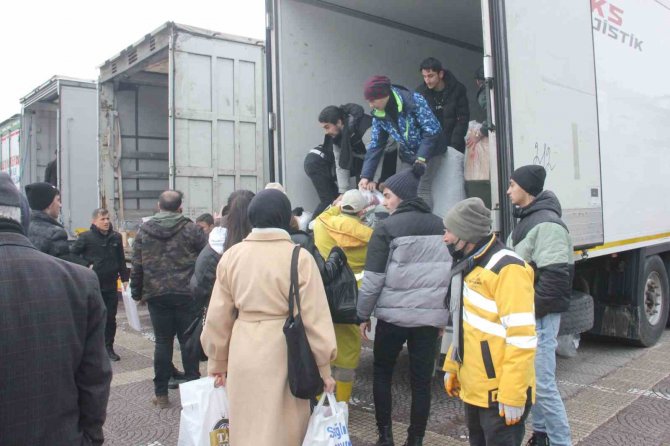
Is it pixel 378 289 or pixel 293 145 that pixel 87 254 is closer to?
pixel 293 145

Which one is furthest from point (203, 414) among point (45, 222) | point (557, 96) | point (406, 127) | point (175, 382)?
point (557, 96)

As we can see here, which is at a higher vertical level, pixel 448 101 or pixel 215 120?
pixel 215 120

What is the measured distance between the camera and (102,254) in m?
6.03

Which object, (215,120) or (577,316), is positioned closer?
(577,316)

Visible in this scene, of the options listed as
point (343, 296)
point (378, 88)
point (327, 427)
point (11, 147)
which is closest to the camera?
point (327, 427)

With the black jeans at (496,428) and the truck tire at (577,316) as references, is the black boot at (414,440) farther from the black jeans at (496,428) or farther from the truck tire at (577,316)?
the truck tire at (577,316)

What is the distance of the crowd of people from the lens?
1737mm

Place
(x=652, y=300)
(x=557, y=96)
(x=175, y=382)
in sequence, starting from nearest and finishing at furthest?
1. (x=557, y=96)
2. (x=175, y=382)
3. (x=652, y=300)

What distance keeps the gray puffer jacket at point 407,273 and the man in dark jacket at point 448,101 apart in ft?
5.24

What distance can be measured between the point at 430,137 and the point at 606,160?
147 cm

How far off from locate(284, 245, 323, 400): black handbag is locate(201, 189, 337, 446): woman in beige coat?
37mm

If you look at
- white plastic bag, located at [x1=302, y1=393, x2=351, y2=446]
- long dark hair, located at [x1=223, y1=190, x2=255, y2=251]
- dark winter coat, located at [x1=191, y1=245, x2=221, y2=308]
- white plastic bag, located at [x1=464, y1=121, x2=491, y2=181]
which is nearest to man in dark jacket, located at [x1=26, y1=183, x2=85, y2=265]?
dark winter coat, located at [x1=191, y1=245, x2=221, y2=308]

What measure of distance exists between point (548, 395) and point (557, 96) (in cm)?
214

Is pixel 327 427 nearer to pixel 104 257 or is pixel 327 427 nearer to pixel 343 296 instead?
pixel 343 296
